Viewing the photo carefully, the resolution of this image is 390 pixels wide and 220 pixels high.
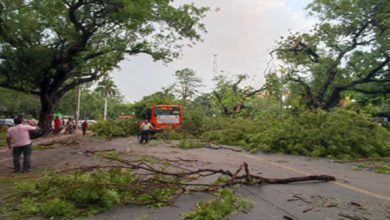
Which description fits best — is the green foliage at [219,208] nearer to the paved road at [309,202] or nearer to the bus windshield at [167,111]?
the paved road at [309,202]

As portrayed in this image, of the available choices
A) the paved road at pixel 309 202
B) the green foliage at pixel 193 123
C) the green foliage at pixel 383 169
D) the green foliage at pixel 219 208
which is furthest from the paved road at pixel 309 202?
the green foliage at pixel 193 123

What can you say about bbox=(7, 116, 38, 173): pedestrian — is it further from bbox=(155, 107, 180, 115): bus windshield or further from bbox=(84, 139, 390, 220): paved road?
bbox=(155, 107, 180, 115): bus windshield

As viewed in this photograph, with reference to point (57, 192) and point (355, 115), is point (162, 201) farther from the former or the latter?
point (355, 115)

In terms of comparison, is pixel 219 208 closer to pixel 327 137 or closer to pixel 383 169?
pixel 383 169

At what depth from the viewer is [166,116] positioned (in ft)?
112

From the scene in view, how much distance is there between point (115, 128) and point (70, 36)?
39.0ft

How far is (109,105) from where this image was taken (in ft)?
330

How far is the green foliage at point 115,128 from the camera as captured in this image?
114 feet

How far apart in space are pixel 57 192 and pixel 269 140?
44.3 feet

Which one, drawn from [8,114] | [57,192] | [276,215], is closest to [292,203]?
[276,215]

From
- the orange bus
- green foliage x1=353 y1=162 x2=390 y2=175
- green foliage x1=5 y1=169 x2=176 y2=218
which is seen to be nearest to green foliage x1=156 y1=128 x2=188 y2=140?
the orange bus

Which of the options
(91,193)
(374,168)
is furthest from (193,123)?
(91,193)

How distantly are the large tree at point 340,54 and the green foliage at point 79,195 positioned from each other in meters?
22.6

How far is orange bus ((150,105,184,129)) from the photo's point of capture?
33812 millimetres
